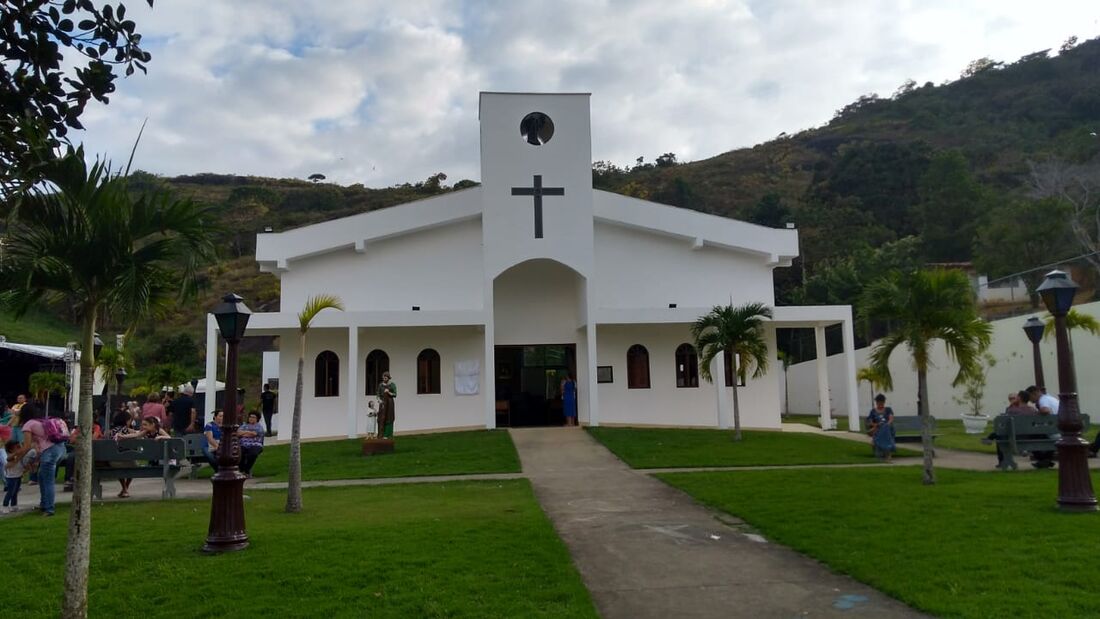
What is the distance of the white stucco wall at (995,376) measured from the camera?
68.4ft

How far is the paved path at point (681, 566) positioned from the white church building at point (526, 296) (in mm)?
10840

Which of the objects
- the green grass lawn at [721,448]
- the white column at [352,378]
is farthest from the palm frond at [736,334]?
the white column at [352,378]

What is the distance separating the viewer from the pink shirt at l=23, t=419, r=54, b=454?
986cm

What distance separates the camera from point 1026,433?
12.5 m

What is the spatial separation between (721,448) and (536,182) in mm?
8901

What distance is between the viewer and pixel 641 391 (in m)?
22.8

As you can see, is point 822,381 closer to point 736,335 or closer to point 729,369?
point 729,369

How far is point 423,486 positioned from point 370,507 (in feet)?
7.62

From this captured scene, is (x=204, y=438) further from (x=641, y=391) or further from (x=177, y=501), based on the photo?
(x=641, y=391)

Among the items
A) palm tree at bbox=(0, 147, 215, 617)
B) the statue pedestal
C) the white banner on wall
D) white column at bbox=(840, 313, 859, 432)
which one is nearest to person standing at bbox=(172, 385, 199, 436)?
the statue pedestal

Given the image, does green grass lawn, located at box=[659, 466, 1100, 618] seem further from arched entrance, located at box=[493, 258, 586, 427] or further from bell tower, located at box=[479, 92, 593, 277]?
arched entrance, located at box=[493, 258, 586, 427]

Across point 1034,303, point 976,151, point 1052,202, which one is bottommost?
point 1034,303

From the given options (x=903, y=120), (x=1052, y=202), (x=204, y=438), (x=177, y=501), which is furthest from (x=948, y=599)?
(x=903, y=120)

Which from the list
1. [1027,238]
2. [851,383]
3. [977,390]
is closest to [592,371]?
[851,383]
